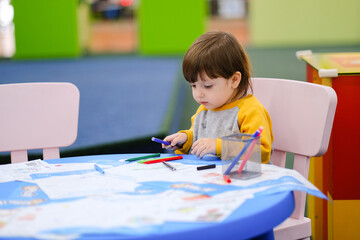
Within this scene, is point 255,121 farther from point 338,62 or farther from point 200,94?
point 338,62

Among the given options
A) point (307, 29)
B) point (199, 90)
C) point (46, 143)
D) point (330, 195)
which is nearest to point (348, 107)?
point (330, 195)

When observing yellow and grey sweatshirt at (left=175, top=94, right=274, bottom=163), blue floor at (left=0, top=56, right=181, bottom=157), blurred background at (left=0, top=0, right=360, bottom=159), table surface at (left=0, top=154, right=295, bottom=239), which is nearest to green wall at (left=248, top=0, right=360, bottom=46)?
blurred background at (left=0, top=0, right=360, bottom=159)

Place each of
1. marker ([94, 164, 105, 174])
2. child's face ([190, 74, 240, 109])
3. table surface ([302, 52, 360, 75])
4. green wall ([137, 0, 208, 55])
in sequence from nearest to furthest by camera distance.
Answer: marker ([94, 164, 105, 174])
child's face ([190, 74, 240, 109])
table surface ([302, 52, 360, 75])
green wall ([137, 0, 208, 55])

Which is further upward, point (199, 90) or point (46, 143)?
point (199, 90)

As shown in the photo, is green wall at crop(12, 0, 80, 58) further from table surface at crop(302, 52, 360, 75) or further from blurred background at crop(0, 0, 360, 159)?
table surface at crop(302, 52, 360, 75)

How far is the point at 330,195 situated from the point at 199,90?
764mm

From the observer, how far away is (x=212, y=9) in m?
17.0

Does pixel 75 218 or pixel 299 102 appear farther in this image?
pixel 299 102

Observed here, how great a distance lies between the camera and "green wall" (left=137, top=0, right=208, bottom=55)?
8.84 meters

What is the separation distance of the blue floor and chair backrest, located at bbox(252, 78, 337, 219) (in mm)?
1759

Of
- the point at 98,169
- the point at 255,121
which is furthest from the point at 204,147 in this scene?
the point at 98,169

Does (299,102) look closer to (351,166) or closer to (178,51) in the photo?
(351,166)

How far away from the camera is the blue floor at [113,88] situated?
3.77 metres

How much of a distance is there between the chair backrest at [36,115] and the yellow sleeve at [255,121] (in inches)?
23.1
